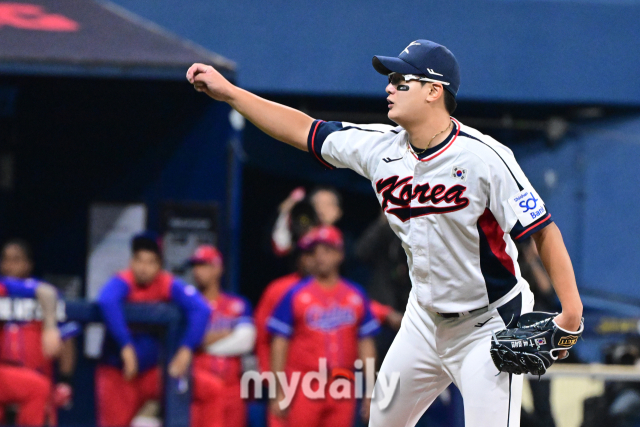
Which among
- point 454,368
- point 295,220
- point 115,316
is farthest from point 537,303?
point 454,368

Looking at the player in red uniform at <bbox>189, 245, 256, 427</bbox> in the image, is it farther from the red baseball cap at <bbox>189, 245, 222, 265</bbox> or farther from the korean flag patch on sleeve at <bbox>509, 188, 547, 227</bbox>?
the korean flag patch on sleeve at <bbox>509, 188, 547, 227</bbox>

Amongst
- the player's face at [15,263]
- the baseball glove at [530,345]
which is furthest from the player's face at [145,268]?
the baseball glove at [530,345]

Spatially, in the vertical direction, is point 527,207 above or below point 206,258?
below

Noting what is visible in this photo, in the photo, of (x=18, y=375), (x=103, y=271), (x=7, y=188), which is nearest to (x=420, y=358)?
(x=18, y=375)

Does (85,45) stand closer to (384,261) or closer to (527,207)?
(384,261)

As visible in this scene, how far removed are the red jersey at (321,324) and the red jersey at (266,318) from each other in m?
0.12

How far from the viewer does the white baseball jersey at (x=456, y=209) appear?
306cm

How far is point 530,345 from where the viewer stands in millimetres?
3012

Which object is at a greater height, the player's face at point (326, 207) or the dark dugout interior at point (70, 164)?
the dark dugout interior at point (70, 164)

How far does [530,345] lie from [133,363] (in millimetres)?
2821

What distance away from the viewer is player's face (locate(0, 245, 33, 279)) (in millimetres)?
6035

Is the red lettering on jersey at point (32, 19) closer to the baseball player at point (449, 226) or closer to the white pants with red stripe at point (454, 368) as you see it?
the baseball player at point (449, 226)

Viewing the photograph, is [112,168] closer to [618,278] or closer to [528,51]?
[528,51]

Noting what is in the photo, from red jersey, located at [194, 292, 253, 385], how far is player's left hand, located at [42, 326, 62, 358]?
2.65ft
